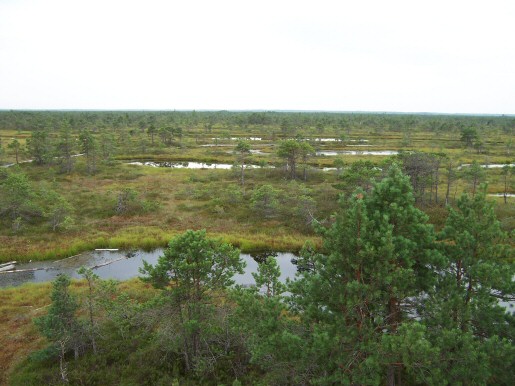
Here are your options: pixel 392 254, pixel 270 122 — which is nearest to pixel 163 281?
pixel 392 254

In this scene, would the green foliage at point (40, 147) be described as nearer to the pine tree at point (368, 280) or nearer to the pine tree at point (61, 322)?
the pine tree at point (61, 322)

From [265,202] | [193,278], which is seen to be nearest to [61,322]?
[193,278]

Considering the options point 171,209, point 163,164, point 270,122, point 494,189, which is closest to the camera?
point 171,209

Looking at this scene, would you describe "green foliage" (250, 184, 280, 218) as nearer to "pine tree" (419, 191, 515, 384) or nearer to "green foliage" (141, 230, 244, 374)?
"green foliage" (141, 230, 244, 374)

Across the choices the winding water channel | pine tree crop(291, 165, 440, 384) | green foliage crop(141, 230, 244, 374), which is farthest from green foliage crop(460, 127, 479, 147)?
green foliage crop(141, 230, 244, 374)

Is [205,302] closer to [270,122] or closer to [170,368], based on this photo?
[170,368]

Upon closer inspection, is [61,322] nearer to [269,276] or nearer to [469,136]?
[269,276]
